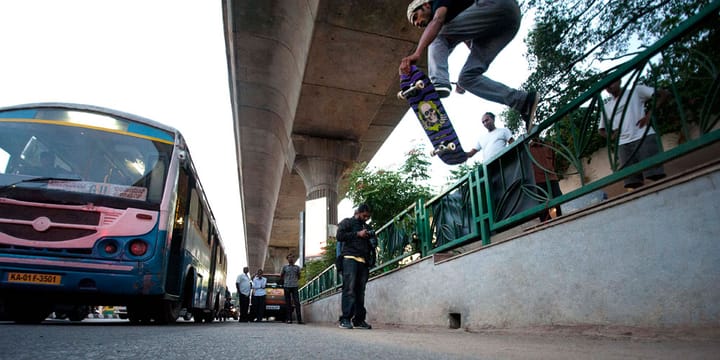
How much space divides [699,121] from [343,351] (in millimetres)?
2720

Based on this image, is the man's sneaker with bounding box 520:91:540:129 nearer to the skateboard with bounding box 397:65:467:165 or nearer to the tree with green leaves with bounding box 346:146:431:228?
the skateboard with bounding box 397:65:467:165

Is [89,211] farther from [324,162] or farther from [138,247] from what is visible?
[324,162]

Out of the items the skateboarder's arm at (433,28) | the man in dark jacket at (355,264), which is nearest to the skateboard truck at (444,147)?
the skateboarder's arm at (433,28)

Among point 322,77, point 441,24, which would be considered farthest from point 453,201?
point 322,77

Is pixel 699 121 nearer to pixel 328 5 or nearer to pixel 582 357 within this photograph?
pixel 582 357

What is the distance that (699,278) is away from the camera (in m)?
2.45

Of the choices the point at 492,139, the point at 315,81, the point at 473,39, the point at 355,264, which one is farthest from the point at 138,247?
the point at 315,81

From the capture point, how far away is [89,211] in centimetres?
556

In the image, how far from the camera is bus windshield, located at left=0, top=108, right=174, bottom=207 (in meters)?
5.60

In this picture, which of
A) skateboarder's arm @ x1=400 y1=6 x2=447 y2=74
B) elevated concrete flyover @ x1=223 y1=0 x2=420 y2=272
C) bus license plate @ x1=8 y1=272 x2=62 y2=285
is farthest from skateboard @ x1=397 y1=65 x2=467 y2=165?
elevated concrete flyover @ x1=223 y1=0 x2=420 y2=272

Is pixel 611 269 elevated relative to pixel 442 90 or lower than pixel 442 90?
lower

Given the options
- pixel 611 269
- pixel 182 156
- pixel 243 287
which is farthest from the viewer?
pixel 243 287

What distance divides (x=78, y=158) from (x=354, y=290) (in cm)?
425

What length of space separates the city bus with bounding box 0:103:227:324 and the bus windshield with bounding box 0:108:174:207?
1 cm
